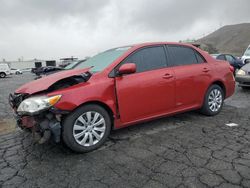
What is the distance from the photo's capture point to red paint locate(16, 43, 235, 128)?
10.6 feet

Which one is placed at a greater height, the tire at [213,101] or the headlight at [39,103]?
the headlight at [39,103]

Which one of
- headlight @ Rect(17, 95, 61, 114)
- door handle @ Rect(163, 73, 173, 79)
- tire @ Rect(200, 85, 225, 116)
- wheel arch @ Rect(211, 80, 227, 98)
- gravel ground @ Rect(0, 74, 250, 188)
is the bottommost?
gravel ground @ Rect(0, 74, 250, 188)

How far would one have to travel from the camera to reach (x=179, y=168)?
2773 mm

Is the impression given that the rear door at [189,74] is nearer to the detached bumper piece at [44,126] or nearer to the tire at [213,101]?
the tire at [213,101]

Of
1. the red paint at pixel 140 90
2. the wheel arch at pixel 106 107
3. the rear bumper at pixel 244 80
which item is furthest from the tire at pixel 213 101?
the rear bumper at pixel 244 80

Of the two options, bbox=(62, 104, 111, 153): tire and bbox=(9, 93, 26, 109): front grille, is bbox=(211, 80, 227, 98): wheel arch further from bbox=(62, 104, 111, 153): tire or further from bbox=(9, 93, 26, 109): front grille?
bbox=(9, 93, 26, 109): front grille

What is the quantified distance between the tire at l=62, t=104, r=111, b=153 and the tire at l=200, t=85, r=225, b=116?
7.88 feet

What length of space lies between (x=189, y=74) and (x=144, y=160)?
2.11m

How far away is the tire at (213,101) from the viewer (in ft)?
15.6

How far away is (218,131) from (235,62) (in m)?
11.3

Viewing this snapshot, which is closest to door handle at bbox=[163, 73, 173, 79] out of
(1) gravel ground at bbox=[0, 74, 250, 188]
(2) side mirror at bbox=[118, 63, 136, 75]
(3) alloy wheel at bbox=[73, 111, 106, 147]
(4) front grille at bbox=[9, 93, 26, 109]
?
(2) side mirror at bbox=[118, 63, 136, 75]

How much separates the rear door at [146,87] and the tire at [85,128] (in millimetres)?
355

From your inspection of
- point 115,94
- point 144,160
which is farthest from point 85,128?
point 144,160

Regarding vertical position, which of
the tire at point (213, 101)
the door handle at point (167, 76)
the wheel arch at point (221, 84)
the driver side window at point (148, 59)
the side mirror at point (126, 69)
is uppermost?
the driver side window at point (148, 59)
